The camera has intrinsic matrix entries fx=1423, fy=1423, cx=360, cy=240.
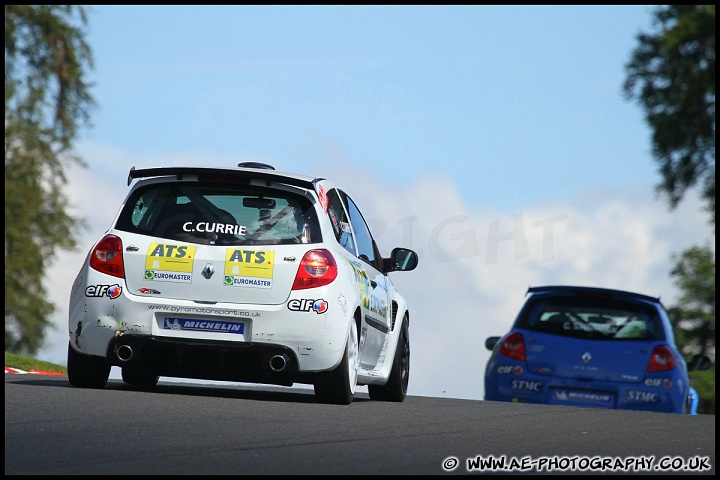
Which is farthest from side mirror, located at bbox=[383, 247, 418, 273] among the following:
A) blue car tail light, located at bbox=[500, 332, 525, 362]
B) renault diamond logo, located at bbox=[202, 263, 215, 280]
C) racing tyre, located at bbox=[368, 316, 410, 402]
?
renault diamond logo, located at bbox=[202, 263, 215, 280]

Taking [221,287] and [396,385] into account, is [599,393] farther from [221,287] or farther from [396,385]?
[221,287]

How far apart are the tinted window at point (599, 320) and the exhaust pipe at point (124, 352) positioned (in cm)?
503

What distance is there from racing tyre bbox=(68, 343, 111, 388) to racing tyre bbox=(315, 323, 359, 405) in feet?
5.47

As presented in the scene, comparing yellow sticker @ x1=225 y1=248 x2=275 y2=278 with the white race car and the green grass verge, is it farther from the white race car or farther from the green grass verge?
the green grass verge

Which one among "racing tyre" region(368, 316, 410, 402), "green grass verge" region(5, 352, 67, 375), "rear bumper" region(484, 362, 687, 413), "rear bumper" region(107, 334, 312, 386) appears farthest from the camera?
"green grass verge" region(5, 352, 67, 375)

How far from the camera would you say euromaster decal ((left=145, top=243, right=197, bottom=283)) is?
34.6 ft

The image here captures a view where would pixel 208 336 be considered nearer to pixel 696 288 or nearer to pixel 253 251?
pixel 253 251

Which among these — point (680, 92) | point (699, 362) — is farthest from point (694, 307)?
point (699, 362)

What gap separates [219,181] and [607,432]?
3.53 meters

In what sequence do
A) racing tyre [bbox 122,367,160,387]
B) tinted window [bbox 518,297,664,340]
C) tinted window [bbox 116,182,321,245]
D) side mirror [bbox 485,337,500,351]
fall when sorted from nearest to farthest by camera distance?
1. tinted window [bbox 116,182,321,245]
2. racing tyre [bbox 122,367,160,387]
3. tinted window [bbox 518,297,664,340]
4. side mirror [bbox 485,337,500,351]

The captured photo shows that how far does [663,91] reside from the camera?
34.2 meters

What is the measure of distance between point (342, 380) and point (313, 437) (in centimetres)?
271

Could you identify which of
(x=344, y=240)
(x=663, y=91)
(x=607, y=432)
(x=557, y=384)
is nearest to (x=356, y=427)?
(x=607, y=432)

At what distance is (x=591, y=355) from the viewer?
13711 millimetres
